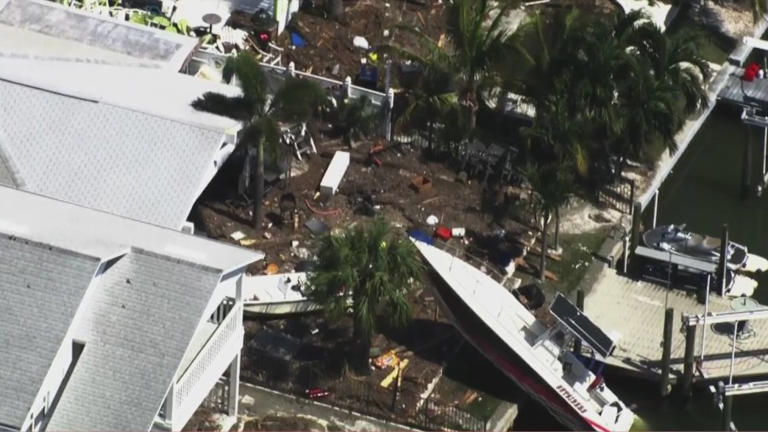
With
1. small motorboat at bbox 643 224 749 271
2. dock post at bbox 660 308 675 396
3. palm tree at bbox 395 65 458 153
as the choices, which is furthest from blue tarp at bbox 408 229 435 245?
dock post at bbox 660 308 675 396

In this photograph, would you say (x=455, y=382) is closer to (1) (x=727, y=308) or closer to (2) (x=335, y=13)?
(1) (x=727, y=308)

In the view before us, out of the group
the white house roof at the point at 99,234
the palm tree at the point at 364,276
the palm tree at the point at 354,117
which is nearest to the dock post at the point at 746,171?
the palm tree at the point at 354,117

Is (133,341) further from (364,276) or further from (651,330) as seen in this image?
(651,330)

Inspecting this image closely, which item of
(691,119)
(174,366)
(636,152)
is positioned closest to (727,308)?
(636,152)

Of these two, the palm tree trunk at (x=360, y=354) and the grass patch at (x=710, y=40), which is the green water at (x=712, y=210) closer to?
the grass patch at (x=710, y=40)

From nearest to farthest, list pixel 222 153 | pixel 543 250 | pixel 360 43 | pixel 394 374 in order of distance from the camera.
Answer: pixel 394 374
pixel 222 153
pixel 543 250
pixel 360 43

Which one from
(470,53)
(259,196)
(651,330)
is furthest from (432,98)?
(651,330)
